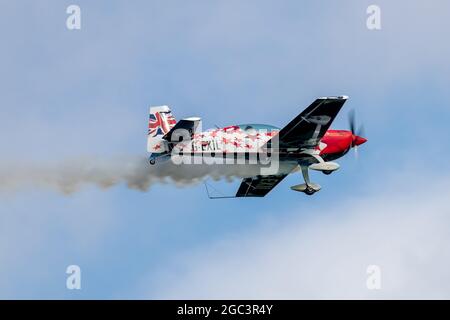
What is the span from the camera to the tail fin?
34688 millimetres

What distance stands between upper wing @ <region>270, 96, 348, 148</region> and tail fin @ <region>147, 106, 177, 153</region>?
356cm

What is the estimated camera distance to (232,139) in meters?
35.1

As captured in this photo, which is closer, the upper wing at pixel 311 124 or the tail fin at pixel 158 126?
the upper wing at pixel 311 124

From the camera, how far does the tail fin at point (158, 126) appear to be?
34.7 metres

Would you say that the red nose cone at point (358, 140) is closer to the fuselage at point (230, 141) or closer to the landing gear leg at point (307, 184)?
the landing gear leg at point (307, 184)

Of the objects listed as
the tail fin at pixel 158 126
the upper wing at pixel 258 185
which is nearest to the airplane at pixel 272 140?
the tail fin at pixel 158 126

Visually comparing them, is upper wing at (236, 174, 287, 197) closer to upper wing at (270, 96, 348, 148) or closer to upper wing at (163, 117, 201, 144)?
upper wing at (270, 96, 348, 148)

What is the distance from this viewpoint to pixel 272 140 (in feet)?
116

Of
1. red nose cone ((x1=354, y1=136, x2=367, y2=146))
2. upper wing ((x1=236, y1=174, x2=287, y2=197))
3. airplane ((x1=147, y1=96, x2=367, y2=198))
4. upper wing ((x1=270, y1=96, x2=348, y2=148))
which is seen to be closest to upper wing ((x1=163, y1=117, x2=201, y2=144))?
airplane ((x1=147, y1=96, x2=367, y2=198))

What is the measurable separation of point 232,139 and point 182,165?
1903 millimetres

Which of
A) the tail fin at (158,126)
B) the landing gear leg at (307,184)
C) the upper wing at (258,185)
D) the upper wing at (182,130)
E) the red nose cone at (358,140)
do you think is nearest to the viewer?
the upper wing at (182,130)

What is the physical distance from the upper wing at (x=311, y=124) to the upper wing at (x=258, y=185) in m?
3.24

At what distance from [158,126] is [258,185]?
5.52m
